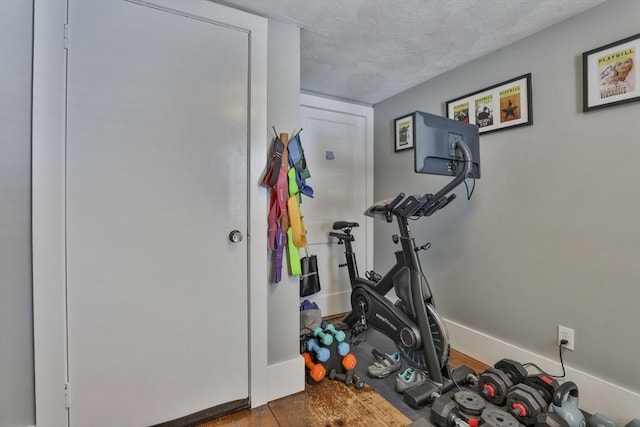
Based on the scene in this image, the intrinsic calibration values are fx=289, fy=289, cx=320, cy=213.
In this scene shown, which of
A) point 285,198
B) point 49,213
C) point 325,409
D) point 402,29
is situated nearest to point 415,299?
point 325,409

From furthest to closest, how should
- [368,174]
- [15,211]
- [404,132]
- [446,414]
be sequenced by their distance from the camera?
[368,174]
[404,132]
[446,414]
[15,211]

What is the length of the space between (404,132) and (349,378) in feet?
7.09

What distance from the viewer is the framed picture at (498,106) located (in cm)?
190

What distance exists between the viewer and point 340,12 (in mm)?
1641

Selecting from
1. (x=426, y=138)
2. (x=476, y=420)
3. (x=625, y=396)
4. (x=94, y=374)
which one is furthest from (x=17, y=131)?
(x=625, y=396)

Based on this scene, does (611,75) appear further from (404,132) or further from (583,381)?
(583,381)

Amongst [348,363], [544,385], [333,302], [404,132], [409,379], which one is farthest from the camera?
[333,302]

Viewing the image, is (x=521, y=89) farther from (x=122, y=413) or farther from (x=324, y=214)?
(x=122, y=413)

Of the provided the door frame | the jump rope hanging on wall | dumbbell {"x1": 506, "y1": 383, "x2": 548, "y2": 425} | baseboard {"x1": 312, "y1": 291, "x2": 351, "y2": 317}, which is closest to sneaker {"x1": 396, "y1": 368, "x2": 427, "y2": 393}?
dumbbell {"x1": 506, "y1": 383, "x2": 548, "y2": 425}

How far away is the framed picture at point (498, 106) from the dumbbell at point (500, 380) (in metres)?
1.53

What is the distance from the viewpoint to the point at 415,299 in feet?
6.04

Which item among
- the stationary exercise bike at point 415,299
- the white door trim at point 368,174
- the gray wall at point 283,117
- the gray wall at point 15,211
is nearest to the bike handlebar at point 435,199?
the stationary exercise bike at point 415,299

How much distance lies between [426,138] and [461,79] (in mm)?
1015

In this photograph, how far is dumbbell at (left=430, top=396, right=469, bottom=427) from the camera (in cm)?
146
